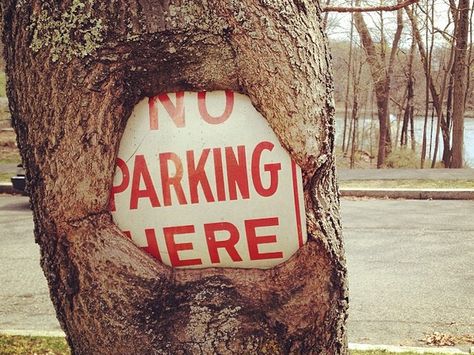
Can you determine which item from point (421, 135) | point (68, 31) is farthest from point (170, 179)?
point (421, 135)

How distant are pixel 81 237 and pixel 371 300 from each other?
393 cm

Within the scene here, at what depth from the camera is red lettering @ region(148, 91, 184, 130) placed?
1534 millimetres

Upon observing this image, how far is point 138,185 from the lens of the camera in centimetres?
156

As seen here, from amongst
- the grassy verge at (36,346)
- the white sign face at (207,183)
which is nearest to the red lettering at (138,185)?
the white sign face at (207,183)

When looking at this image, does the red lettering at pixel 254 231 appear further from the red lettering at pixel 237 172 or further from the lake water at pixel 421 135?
the lake water at pixel 421 135

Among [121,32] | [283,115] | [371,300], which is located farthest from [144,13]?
[371,300]

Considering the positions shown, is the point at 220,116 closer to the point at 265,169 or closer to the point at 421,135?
the point at 265,169

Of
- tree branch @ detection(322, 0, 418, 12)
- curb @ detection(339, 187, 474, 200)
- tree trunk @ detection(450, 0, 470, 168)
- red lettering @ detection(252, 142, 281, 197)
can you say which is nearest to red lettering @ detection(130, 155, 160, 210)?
red lettering @ detection(252, 142, 281, 197)

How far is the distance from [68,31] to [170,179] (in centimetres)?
43

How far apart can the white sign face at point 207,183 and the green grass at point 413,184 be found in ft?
29.3

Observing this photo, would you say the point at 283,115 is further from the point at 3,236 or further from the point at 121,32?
the point at 3,236

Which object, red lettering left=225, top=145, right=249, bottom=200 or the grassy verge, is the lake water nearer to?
the grassy verge

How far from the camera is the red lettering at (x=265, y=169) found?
60.1 inches

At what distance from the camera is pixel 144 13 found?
4.83ft
